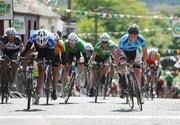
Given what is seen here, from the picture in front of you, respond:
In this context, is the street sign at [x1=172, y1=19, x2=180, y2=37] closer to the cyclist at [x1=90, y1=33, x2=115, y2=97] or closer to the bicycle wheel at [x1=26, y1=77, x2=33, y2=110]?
the cyclist at [x1=90, y1=33, x2=115, y2=97]

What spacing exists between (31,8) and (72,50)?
3224 centimetres

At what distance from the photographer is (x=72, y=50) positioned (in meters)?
21.2

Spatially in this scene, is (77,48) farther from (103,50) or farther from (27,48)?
(27,48)

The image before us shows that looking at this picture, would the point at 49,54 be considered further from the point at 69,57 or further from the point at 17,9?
the point at 17,9

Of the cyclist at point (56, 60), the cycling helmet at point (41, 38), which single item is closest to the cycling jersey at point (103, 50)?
the cyclist at point (56, 60)

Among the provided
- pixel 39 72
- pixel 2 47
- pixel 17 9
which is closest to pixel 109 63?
pixel 2 47

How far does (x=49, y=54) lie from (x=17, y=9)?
101ft

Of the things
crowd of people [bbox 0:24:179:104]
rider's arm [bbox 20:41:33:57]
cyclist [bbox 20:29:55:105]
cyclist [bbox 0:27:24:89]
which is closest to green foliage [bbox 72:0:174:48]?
crowd of people [bbox 0:24:179:104]

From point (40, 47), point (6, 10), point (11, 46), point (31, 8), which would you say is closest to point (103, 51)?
point (11, 46)

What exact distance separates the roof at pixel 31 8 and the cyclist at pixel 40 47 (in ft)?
98.2

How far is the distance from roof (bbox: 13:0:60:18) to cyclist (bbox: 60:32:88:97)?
2653 cm

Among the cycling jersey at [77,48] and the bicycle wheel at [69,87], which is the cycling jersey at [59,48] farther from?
the bicycle wheel at [69,87]

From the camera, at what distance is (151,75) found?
2572 cm

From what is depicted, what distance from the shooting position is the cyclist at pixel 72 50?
2073 centimetres
